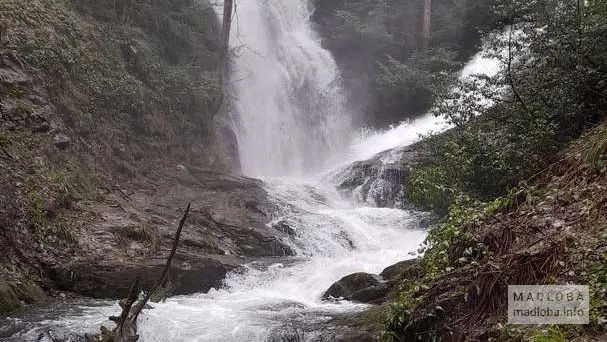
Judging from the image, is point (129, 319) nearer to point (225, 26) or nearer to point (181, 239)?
point (181, 239)

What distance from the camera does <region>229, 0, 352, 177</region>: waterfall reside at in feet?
74.2

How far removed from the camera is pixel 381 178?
1819cm

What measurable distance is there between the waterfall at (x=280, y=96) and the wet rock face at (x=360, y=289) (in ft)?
40.6

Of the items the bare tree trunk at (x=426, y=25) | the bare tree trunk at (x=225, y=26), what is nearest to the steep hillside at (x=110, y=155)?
the bare tree trunk at (x=225, y=26)

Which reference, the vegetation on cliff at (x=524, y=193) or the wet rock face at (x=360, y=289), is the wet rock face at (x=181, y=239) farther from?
the vegetation on cliff at (x=524, y=193)

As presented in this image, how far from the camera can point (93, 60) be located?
1455 cm

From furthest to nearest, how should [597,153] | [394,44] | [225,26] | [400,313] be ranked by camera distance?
[394,44], [225,26], [597,153], [400,313]

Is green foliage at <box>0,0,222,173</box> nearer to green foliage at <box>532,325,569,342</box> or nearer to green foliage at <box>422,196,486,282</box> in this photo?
green foliage at <box>422,196,486,282</box>

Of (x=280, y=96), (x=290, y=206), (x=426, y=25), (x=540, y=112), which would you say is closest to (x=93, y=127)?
(x=290, y=206)

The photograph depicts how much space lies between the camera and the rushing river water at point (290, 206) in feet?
24.8

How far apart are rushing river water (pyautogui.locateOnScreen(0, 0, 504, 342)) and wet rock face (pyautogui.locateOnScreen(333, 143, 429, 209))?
56 centimetres

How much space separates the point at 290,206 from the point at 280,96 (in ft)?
31.6

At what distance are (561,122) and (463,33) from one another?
19.9m

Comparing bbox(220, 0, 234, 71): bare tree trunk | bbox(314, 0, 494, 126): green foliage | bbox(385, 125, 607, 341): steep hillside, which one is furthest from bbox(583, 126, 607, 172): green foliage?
bbox(314, 0, 494, 126): green foliage
